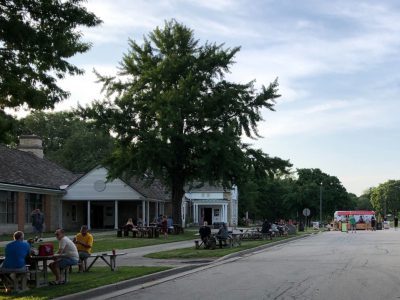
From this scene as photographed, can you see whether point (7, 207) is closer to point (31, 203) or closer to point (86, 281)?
point (31, 203)

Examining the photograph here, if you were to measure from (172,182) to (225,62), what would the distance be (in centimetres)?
995

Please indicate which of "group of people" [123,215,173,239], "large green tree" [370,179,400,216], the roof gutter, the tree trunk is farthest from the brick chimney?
"large green tree" [370,179,400,216]

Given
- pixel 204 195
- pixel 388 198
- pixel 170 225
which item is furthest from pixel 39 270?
pixel 388 198

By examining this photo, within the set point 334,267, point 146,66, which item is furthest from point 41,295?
point 146,66

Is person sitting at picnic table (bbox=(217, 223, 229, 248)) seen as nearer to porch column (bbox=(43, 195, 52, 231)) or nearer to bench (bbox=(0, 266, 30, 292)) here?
bench (bbox=(0, 266, 30, 292))

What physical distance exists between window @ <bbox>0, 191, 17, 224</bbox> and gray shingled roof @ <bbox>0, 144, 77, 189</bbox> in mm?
997

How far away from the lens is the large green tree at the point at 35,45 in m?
12.2

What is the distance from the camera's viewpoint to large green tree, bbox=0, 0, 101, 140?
12.2 meters

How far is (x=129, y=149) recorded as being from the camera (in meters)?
43.1

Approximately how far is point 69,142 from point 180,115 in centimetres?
4122

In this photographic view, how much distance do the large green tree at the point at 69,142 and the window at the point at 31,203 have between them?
92.6ft

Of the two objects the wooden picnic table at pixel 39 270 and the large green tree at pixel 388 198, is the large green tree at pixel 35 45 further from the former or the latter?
the large green tree at pixel 388 198

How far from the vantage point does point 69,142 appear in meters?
78.9

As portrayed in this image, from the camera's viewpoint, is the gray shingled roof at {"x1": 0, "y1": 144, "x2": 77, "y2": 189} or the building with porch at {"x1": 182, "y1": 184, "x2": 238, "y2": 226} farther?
the building with porch at {"x1": 182, "y1": 184, "x2": 238, "y2": 226}
